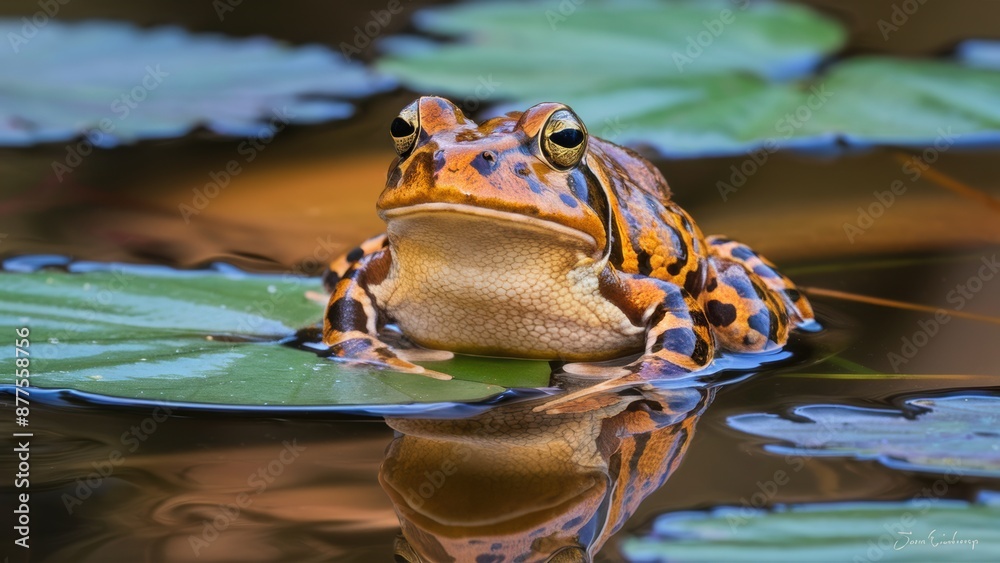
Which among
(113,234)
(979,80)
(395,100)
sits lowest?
(113,234)

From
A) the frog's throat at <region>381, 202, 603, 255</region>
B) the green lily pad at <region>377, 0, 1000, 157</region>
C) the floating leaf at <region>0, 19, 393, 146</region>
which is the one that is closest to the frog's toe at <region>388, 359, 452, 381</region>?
the frog's throat at <region>381, 202, 603, 255</region>

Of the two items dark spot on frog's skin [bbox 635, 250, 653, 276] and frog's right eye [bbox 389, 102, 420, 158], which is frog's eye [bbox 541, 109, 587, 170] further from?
dark spot on frog's skin [bbox 635, 250, 653, 276]

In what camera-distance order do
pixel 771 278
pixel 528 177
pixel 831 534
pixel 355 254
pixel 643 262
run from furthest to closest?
pixel 355 254 < pixel 771 278 < pixel 643 262 < pixel 528 177 < pixel 831 534

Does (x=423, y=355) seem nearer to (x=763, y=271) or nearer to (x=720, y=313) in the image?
(x=720, y=313)

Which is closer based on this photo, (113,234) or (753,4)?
(113,234)

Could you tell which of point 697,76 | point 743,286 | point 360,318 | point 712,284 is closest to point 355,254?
point 360,318

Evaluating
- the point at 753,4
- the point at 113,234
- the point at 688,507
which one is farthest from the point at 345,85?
the point at 688,507

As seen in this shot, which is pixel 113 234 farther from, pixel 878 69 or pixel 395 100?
pixel 878 69
